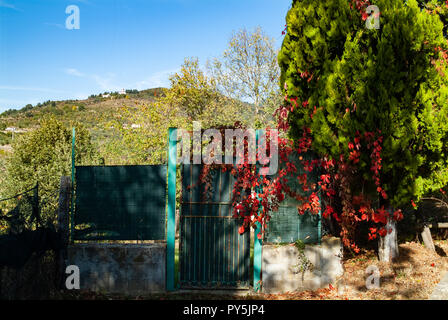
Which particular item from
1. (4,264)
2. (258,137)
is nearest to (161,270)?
(4,264)

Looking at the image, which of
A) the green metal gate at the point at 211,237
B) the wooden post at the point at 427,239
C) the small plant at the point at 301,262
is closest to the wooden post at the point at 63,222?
the green metal gate at the point at 211,237

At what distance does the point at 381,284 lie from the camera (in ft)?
17.9

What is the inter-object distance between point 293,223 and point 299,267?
2.58 ft

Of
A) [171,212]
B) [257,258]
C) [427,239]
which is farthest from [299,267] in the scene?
[427,239]

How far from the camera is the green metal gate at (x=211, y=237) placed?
5.85 meters

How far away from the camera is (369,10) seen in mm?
5223

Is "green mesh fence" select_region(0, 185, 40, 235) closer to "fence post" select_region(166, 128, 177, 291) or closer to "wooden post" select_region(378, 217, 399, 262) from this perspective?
"fence post" select_region(166, 128, 177, 291)

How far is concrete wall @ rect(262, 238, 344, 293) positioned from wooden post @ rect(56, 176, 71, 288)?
3565mm

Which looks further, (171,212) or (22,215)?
(171,212)

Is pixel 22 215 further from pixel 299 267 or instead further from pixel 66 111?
pixel 66 111

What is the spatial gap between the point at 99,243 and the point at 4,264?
1580mm
